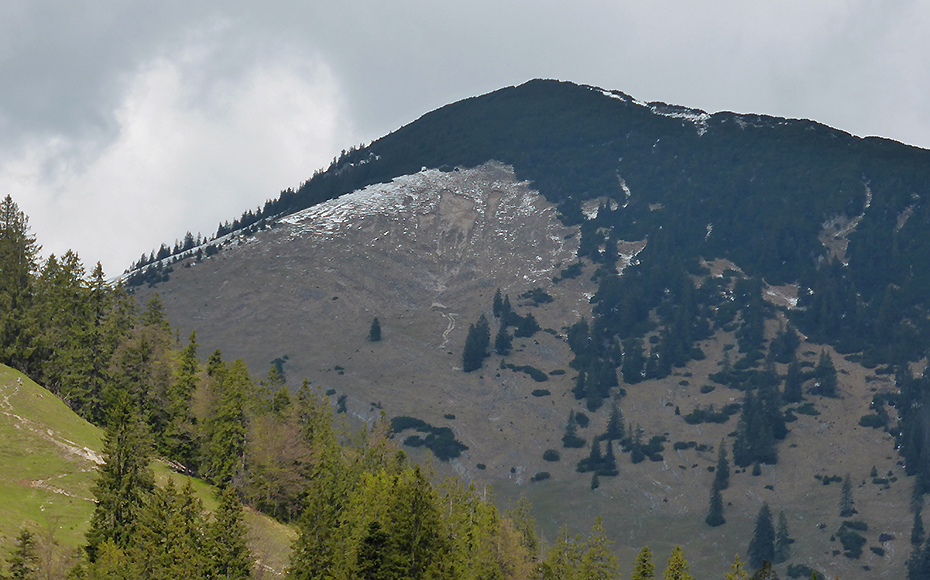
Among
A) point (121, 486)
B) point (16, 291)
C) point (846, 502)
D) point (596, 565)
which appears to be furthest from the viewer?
point (846, 502)

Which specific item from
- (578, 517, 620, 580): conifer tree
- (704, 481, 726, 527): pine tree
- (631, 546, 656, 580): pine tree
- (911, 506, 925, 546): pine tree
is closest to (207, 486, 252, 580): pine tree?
(578, 517, 620, 580): conifer tree

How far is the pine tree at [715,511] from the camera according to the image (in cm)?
18900

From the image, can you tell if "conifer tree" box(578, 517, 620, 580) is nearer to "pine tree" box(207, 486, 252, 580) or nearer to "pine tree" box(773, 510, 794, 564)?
"pine tree" box(207, 486, 252, 580)

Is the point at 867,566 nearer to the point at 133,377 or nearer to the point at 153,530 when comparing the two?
the point at 133,377

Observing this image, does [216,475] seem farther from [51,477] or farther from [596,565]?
[596,565]

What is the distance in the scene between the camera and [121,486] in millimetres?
57094

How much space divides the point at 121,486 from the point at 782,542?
152 meters

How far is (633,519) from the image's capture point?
191m

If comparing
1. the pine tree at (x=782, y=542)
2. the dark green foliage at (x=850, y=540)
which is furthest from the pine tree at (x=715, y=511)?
the dark green foliage at (x=850, y=540)

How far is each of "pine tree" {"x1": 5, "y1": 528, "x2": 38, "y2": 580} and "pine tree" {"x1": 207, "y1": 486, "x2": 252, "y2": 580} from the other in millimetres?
9260

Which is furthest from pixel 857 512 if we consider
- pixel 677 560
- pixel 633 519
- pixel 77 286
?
pixel 77 286

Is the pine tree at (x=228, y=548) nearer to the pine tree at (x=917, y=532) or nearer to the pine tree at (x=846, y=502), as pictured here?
the pine tree at (x=917, y=532)

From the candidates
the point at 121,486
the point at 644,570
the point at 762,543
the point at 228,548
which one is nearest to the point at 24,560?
the point at 121,486

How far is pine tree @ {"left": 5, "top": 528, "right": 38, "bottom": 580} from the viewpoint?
4778cm
